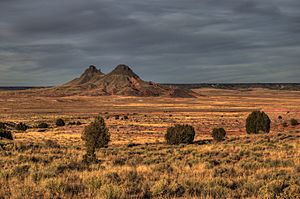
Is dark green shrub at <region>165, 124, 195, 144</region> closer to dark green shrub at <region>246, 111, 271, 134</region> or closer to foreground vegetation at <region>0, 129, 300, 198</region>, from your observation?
dark green shrub at <region>246, 111, 271, 134</region>

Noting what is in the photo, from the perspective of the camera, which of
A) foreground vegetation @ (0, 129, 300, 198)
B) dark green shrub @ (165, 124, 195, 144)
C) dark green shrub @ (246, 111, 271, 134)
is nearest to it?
foreground vegetation @ (0, 129, 300, 198)

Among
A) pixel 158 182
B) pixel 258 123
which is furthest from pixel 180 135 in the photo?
pixel 158 182

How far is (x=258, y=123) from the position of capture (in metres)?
38.7

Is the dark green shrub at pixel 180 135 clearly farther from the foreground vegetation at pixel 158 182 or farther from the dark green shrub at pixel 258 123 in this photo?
the foreground vegetation at pixel 158 182

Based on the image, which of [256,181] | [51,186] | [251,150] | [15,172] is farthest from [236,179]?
[251,150]

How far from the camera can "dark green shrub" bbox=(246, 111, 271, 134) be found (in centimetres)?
3838

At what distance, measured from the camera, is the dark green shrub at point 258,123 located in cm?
3838

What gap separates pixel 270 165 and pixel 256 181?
390cm

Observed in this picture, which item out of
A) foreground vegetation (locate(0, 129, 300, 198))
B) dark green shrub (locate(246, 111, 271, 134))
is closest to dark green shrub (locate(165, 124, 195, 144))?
dark green shrub (locate(246, 111, 271, 134))

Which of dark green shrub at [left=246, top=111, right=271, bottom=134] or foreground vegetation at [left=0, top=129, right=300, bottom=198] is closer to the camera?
foreground vegetation at [left=0, top=129, right=300, bottom=198]

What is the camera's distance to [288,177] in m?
10.7

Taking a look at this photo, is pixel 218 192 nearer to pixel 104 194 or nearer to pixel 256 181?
pixel 256 181

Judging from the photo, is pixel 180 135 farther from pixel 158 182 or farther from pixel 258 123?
pixel 158 182

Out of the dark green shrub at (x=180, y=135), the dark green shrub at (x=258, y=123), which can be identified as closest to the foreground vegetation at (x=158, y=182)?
the dark green shrub at (x=180, y=135)
